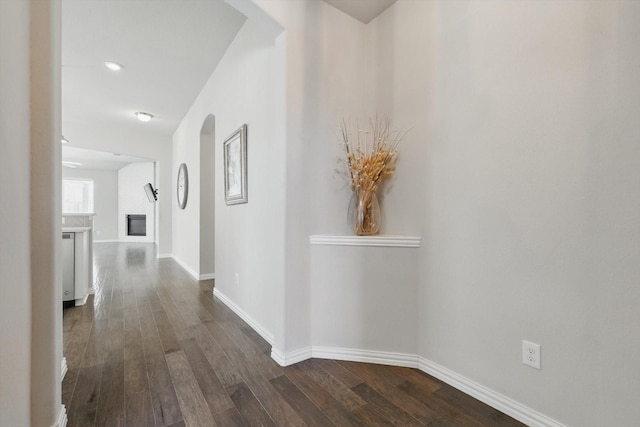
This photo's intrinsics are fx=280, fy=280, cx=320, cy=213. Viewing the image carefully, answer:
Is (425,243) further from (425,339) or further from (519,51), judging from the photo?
(519,51)

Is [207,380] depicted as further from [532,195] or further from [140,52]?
[140,52]

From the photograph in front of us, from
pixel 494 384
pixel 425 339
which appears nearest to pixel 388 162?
pixel 425 339

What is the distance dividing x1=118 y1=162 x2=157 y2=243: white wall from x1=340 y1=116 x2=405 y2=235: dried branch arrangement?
9.61m

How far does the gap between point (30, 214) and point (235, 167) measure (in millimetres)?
1882

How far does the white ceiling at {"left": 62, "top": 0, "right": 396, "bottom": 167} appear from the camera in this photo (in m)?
2.49

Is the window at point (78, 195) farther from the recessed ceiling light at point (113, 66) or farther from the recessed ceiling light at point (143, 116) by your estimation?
the recessed ceiling light at point (113, 66)

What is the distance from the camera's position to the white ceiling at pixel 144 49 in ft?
8.16

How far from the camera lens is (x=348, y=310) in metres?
1.97

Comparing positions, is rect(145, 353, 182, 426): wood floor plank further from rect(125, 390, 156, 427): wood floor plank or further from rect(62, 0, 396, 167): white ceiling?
rect(62, 0, 396, 167): white ceiling

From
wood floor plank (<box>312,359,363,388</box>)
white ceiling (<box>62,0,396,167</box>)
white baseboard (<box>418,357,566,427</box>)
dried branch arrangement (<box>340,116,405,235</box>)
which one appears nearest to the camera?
white baseboard (<box>418,357,566,427</box>)

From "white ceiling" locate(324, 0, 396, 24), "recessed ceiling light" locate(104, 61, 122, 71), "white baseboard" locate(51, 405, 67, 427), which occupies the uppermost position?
"recessed ceiling light" locate(104, 61, 122, 71)

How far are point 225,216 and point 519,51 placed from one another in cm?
287

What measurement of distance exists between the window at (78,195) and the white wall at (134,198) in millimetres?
889

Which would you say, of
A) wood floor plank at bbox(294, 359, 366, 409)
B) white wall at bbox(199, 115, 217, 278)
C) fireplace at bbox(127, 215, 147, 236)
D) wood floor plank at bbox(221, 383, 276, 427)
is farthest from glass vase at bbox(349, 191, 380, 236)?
fireplace at bbox(127, 215, 147, 236)
